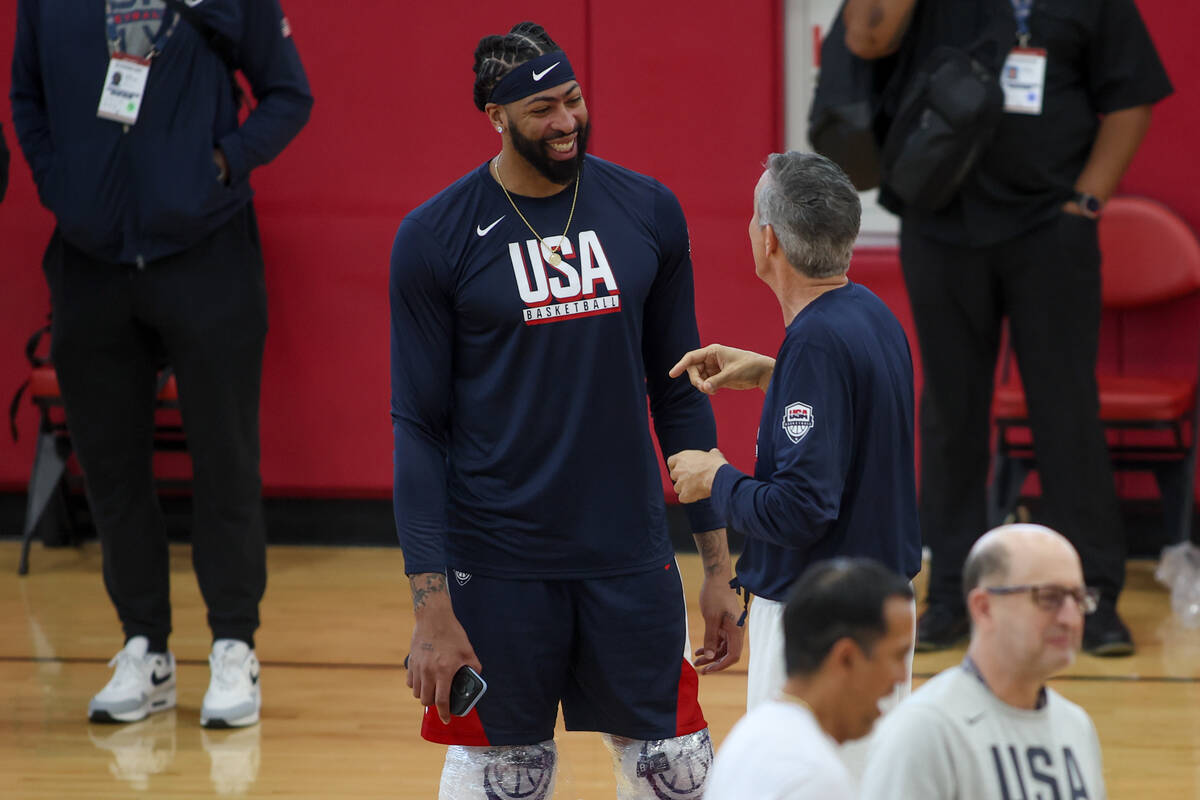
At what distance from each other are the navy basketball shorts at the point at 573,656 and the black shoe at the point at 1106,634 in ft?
8.44

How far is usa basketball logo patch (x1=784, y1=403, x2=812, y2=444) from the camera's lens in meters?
2.51

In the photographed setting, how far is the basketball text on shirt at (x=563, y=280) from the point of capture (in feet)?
8.95

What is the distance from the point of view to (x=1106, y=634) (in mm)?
5016

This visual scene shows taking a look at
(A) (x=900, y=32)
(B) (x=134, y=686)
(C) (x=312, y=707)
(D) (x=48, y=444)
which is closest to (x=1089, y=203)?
(A) (x=900, y=32)

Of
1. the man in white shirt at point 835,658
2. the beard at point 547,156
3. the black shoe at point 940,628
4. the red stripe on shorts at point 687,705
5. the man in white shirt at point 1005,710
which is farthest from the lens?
the black shoe at point 940,628

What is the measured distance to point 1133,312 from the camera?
242 inches

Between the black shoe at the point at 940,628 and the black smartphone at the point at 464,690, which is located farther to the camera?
the black shoe at the point at 940,628

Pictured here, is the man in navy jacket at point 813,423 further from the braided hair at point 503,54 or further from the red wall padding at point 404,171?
the red wall padding at point 404,171

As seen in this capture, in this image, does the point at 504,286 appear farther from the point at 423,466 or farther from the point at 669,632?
the point at 669,632

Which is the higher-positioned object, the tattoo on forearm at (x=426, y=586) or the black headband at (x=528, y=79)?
the black headband at (x=528, y=79)

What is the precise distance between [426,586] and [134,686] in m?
2.21

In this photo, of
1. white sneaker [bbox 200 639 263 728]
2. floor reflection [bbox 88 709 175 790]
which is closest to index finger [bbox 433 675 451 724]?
floor reflection [bbox 88 709 175 790]

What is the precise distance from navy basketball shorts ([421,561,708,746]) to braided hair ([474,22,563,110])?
0.90 m

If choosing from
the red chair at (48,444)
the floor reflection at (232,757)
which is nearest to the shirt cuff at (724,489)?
the floor reflection at (232,757)
